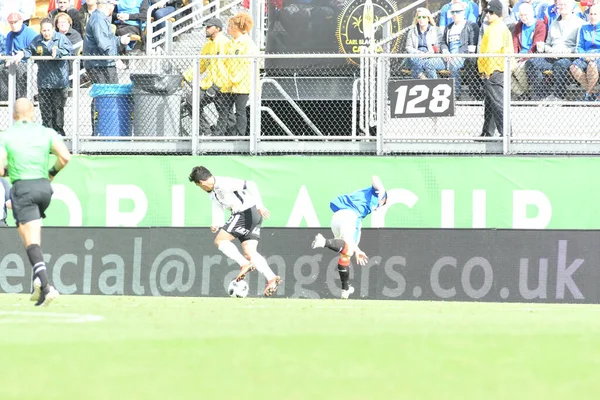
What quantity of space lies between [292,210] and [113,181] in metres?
2.73

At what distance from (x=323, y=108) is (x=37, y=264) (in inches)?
272

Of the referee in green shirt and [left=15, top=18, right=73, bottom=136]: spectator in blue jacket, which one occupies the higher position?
[left=15, top=18, right=73, bottom=136]: spectator in blue jacket

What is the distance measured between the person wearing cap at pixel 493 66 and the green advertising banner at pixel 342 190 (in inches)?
22.1

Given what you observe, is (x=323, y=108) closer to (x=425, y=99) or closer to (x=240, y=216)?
(x=425, y=99)

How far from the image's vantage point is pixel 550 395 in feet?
20.1

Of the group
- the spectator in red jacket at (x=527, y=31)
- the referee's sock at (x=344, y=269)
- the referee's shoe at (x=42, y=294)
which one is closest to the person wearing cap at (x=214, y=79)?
the referee's sock at (x=344, y=269)

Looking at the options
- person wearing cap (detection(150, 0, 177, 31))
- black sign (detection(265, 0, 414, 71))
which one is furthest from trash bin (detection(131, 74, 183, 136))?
person wearing cap (detection(150, 0, 177, 31))

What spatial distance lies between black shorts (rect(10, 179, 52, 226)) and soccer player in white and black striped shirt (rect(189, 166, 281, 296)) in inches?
144

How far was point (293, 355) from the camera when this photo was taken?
787cm

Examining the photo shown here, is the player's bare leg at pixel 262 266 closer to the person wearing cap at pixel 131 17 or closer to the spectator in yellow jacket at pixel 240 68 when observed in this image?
the spectator in yellow jacket at pixel 240 68

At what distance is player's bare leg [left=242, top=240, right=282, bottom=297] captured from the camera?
1577 centimetres

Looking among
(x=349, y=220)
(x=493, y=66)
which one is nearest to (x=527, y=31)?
(x=493, y=66)

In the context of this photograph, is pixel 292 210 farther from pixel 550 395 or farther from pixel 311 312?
pixel 550 395

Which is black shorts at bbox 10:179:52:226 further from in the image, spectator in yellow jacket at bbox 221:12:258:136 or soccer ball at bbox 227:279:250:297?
spectator in yellow jacket at bbox 221:12:258:136
